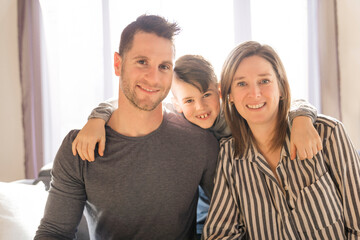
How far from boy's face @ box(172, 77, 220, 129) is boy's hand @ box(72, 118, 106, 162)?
401 millimetres

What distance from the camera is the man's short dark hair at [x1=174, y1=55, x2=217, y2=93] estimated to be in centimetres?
146

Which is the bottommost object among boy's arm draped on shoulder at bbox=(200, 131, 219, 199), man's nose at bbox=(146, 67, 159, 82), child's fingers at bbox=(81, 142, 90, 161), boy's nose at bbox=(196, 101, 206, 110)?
boy's arm draped on shoulder at bbox=(200, 131, 219, 199)

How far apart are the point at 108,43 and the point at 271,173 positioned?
7.70ft

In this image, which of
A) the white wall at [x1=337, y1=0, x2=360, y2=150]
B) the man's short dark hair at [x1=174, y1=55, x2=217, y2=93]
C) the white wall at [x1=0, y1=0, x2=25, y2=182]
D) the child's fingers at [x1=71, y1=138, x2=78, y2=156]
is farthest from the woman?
the white wall at [x1=0, y1=0, x2=25, y2=182]

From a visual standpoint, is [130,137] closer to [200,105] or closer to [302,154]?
[200,105]

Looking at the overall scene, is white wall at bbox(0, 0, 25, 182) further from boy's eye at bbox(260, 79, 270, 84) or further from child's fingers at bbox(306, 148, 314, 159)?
child's fingers at bbox(306, 148, 314, 159)

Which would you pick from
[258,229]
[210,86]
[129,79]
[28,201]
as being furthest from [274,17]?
[28,201]

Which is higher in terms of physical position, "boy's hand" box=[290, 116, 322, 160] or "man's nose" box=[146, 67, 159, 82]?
"man's nose" box=[146, 67, 159, 82]

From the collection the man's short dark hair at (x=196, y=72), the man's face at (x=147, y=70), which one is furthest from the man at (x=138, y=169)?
the man's short dark hair at (x=196, y=72)

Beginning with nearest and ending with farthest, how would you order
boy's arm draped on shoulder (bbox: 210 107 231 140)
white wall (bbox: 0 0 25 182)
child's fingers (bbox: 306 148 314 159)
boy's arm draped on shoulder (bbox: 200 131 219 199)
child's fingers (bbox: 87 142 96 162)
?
child's fingers (bbox: 306 148 314 159), child's fingers (bbox: 87 142 96 162), boy's arm draped on shoulder (bbox: 200 131 219 199), boy's arm draped on shoulder (bbox: 210 107 231 140), white wall (bbox: 0 0 25 182)

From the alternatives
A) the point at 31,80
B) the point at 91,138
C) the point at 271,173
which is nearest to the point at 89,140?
the point at 91,138

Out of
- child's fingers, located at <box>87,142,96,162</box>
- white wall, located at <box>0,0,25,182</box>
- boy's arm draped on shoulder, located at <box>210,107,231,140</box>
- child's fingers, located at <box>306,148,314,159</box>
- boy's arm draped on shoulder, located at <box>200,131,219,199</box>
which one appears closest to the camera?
child's fingers, located at <box>306,148,314,159</box>

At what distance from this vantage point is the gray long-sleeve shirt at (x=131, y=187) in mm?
1308

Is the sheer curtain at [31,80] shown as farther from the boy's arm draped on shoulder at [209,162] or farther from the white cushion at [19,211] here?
the boy's arm draped on shoulder at [209,162]
